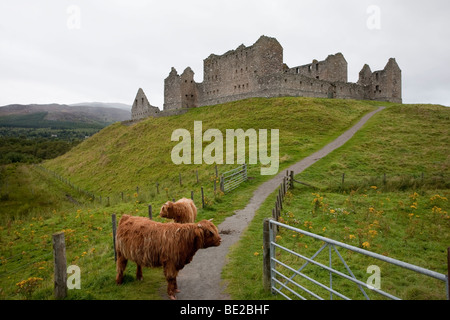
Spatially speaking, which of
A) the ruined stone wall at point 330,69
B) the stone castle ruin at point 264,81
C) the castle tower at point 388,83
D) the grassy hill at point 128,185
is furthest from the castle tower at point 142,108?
the castle tower at point 388,83

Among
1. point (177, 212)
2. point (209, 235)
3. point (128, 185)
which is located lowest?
point (128, 185)

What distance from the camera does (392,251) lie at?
9766 mm

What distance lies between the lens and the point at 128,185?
31953 millimetres

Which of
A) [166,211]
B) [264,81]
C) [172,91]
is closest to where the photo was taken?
[166,211]

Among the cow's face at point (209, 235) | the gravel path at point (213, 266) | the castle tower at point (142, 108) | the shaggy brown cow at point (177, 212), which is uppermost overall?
the castle tower at point (142, 108)

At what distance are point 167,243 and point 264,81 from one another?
Answer: 50.4 m

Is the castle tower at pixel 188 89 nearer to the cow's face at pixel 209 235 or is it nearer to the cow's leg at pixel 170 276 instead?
the cow's face at pixel 209 235

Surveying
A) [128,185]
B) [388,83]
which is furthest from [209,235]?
[388,83]

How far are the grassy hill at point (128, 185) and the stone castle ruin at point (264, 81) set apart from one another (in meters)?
5.16

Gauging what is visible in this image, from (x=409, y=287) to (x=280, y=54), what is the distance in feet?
184

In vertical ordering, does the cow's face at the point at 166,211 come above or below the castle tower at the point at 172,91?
below

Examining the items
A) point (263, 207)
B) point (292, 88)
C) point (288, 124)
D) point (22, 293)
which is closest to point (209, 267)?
point (22, 293)

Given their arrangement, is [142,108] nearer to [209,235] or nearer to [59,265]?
[59,265]

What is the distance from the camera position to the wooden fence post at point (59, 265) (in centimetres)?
624
